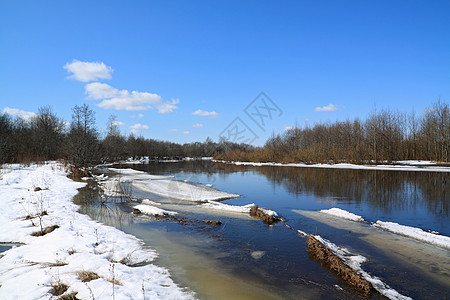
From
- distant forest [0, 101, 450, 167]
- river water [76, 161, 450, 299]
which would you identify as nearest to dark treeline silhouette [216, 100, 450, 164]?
distant forest [0, 101, 450, 167]

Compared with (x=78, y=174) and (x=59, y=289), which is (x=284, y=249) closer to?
(x=59, y=289)

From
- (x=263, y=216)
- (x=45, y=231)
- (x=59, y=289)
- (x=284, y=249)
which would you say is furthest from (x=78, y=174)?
(x=284, y=249)

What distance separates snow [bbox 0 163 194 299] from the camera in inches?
150

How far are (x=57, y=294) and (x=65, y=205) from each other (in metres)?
7.73

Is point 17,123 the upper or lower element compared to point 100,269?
upper

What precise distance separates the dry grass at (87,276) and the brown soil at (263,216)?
606 cm

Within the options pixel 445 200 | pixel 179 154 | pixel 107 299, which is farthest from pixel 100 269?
pixel 179 154

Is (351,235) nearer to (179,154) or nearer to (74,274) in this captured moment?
(74,274)

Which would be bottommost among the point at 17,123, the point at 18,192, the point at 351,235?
the point at 351,235

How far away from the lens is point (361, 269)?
5195mm

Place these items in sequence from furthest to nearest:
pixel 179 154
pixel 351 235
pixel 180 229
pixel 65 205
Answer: pixel 179 154 → pixel 65 205 → pixel 180 229 → pixel 351 235

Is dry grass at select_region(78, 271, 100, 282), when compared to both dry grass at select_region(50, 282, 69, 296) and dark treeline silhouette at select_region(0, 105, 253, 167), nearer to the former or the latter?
dry grass at select_region(50, 282, 69, 296)

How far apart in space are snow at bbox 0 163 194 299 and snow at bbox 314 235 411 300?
3.39 meters

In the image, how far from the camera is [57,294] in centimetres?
365
